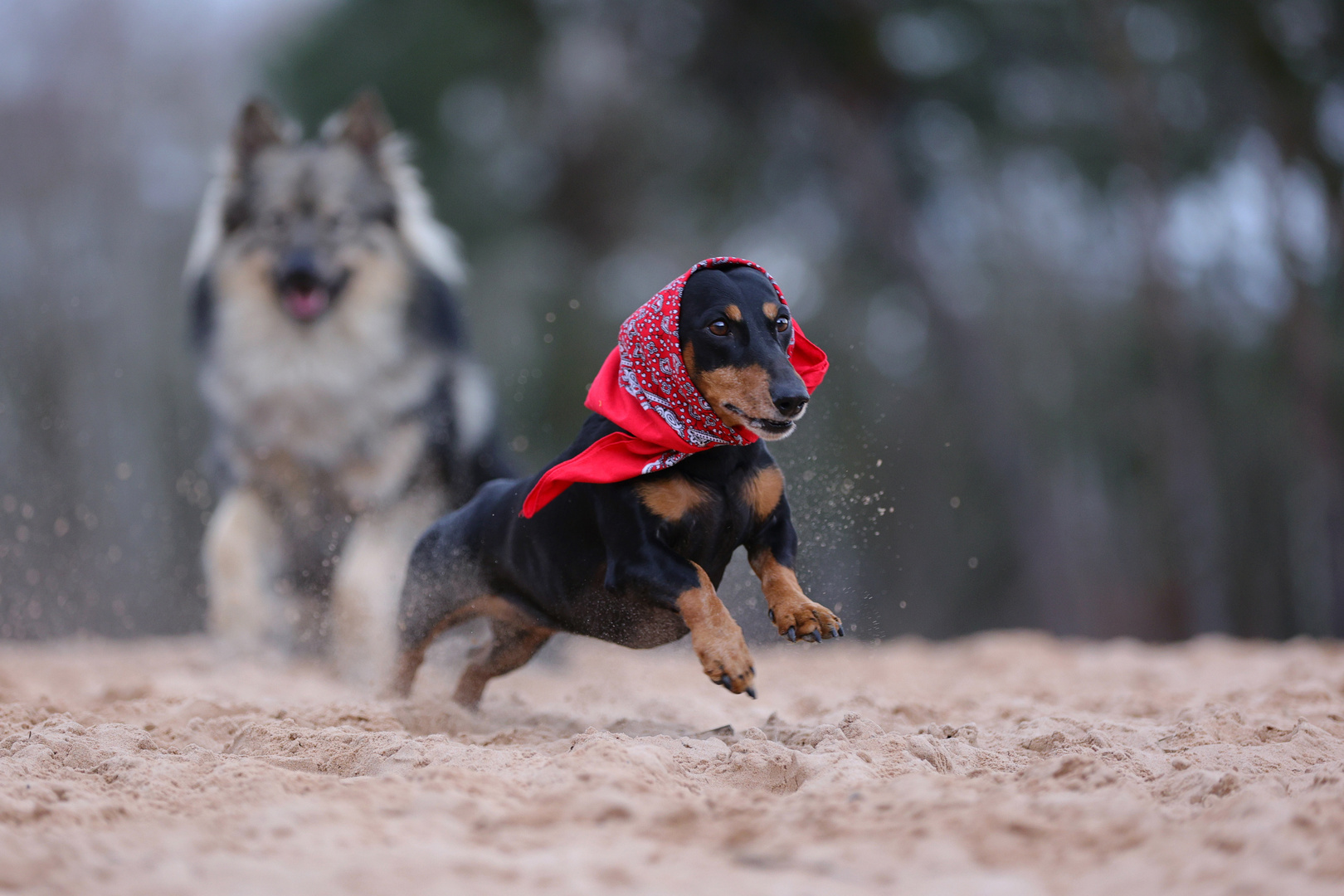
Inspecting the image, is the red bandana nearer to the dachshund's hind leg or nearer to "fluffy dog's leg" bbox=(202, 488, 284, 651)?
the dachshund's hind leg

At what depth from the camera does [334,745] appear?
11.4 feet

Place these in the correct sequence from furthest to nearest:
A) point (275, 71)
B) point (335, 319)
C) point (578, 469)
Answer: point (275, 71)
point (335, 319)
point (578, 469)

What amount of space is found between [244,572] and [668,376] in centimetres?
400

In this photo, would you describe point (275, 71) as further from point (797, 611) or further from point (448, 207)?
point (797, 611)

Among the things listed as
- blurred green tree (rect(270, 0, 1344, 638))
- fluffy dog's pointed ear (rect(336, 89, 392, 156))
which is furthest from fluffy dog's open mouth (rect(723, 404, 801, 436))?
blurred green tree (rect(270, 0, 1344, 638))

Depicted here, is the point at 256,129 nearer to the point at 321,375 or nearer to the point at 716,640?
the point at 321,375

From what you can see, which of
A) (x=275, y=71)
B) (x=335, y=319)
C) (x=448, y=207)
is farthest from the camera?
(x=448, y=207)

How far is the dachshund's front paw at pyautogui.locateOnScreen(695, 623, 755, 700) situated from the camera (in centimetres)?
309

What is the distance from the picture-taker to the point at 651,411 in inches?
134

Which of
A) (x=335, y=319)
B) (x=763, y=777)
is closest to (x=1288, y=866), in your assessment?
(x=763, y=777)

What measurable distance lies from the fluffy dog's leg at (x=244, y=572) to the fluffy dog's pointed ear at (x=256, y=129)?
2059 millimetres

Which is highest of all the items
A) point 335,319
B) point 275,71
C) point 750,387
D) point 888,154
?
point 275,71

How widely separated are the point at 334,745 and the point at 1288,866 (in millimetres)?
2425

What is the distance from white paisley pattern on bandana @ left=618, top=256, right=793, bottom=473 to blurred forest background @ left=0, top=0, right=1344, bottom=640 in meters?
5.87
